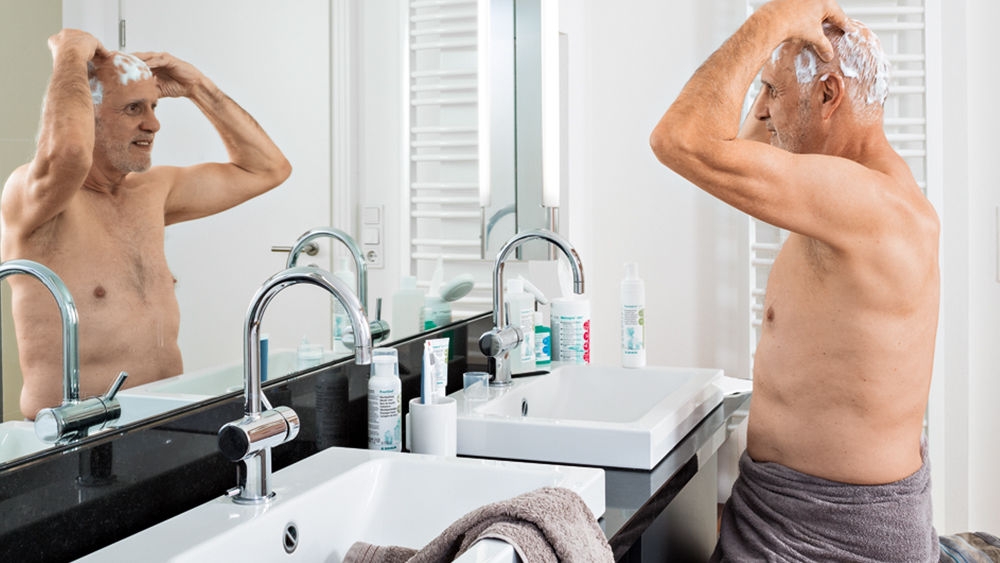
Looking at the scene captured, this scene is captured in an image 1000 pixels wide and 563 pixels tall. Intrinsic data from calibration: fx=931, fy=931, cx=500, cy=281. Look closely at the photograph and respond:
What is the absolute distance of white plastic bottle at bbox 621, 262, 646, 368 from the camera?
6.91ft

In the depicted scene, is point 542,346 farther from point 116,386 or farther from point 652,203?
point 652,203

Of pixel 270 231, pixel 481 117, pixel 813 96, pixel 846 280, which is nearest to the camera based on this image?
pixel 270 231

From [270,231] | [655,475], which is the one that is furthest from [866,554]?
[270,231]

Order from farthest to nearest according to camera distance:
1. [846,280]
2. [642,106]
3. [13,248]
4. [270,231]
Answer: [642,106]
[846,280]
[270,231]
[13,248]

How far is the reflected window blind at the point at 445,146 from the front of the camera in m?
1.93

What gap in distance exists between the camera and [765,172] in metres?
1.55

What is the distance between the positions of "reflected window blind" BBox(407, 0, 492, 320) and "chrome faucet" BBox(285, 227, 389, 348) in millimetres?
175

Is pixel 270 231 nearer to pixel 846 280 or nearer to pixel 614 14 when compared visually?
pixel 846 280

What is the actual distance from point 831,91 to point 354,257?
0.94 m

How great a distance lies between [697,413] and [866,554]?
1.34 ft

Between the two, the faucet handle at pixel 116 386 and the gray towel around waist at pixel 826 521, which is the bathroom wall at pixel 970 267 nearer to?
the gray towel around waist at pixel 826 521

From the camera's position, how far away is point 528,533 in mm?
981

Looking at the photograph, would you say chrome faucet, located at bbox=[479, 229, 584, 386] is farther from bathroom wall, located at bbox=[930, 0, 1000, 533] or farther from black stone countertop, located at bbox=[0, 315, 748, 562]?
bathroom wall, located at bbox=[930, 0, 1000, 533]

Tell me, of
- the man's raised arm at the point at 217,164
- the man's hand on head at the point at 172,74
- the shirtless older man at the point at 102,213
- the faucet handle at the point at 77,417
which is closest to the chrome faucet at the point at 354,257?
the man's raised arm at the point at 217,164
